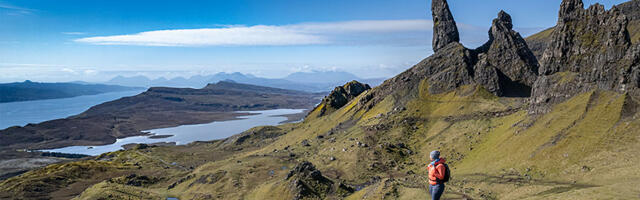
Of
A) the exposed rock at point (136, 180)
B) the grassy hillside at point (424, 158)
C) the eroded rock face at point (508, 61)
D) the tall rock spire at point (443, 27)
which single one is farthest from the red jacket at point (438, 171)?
the tall rock spire at point (443, 27)

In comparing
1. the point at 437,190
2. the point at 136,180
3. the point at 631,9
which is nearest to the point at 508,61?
the point at 631,9

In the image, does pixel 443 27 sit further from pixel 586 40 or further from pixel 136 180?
pixel 136 180

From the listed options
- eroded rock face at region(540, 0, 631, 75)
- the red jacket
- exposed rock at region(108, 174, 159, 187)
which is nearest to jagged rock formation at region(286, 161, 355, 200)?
the red jacket

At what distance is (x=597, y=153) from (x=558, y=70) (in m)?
40.2

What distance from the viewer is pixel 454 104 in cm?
13100

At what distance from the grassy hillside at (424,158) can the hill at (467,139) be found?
14.0 inches

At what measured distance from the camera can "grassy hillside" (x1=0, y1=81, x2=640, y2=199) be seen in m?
63.5

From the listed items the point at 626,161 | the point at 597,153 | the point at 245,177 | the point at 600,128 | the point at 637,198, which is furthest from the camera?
the point at 245,177

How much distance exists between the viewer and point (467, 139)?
103812 millimetres

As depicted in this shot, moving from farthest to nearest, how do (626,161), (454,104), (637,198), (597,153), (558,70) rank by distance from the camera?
(454,104) < (558,70) < (597,153) < (626,161) < (637,198)

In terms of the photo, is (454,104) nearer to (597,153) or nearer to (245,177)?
(597,153)

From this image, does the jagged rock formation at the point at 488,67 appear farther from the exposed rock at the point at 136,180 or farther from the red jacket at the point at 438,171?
the red jacket at the point at 438,171

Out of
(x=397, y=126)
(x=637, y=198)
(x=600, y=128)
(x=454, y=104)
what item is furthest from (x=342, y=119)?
(x=637, y=198)

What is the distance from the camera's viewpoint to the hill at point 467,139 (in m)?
66.5
